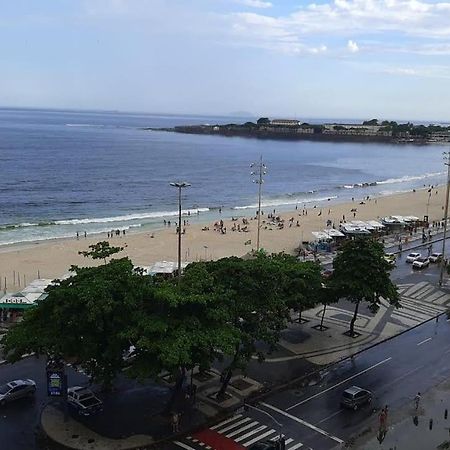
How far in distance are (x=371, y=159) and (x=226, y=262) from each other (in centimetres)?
17134

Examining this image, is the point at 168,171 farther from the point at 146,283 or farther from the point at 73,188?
the point at 146,283

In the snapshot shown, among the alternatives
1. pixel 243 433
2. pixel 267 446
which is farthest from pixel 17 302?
pixel 267 446

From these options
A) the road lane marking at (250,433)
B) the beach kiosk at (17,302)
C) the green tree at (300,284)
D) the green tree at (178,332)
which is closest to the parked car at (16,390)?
the green tree at (178,332)

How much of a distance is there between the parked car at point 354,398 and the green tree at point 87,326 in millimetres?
10106

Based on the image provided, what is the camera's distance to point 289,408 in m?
25.4

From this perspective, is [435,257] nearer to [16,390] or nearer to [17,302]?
[17,302]

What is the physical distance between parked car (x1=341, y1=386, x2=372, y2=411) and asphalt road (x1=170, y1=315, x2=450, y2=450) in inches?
10.6

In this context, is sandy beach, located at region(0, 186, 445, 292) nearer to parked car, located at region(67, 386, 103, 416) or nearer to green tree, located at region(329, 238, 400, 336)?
parked car, located at region(67, 386, 103, 416)

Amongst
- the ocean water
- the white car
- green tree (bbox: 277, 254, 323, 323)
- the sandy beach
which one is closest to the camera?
green tree (bbox: 277, 254, 323, 323)

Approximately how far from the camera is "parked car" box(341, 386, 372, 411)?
2528cm

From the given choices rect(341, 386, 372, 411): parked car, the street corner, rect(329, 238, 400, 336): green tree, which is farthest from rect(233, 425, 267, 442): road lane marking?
rect(329, 238, 400, 336): green tree

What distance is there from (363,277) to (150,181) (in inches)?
3392

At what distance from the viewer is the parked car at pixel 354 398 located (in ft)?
82.9

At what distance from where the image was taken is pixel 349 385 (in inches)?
1095
